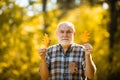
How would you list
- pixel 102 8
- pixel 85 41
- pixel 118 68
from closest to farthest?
pixel 85 41 < pixel 118 68 < pixel 102 8

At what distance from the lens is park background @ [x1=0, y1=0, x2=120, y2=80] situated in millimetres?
14539

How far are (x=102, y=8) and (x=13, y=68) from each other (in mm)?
6273

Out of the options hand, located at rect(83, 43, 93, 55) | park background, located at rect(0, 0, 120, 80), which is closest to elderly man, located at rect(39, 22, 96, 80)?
hand, located at rect(83, 43, 93, 55)

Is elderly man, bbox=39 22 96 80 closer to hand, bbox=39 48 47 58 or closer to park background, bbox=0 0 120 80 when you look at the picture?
hand, bbox=39 48 47 58

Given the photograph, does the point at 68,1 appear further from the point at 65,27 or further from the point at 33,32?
the point at 65,27

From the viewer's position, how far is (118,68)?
18.1 meters

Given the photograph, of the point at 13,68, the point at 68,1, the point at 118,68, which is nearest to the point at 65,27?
the point at 13,68

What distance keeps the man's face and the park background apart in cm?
647

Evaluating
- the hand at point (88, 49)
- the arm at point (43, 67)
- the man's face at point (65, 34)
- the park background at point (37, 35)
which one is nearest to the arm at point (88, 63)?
the hand at point (88, 49)

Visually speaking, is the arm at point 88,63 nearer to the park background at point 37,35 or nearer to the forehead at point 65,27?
the forehead at point 65,27

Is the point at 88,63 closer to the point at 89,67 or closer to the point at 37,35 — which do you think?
the point at 89,67

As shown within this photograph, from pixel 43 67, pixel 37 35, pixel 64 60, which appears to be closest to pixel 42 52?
pixel 43 67

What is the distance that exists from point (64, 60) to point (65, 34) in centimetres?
30

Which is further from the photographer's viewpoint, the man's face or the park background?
the park background
